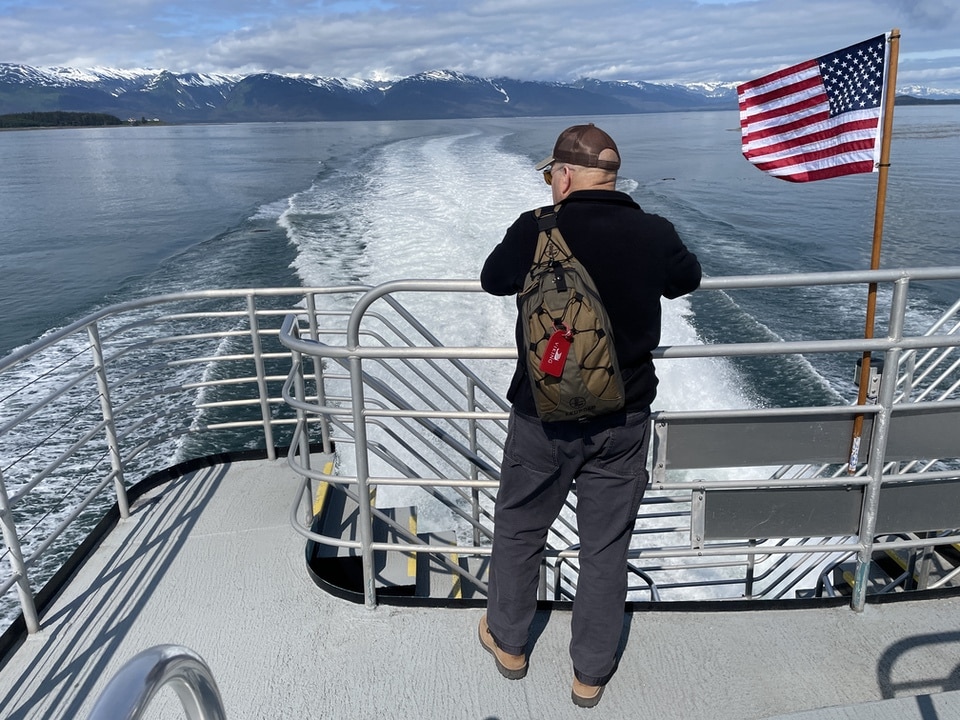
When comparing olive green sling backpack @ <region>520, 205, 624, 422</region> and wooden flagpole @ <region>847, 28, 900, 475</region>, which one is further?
wooden flagpole @ <region>847, 28, 900, 475</region>

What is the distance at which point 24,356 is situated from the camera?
2.99 metres

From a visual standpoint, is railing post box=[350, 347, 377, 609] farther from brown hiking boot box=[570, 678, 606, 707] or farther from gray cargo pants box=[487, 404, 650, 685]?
brown hiking boot box=[570, 678, 606, 707]

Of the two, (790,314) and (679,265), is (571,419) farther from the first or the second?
(790,314)

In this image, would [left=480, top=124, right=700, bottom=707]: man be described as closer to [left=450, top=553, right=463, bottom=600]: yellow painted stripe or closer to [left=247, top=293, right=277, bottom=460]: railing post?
[left=450, top=553, right=463, bottom=600]: yellow painted stripe

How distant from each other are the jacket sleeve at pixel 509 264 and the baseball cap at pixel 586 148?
0.22 m

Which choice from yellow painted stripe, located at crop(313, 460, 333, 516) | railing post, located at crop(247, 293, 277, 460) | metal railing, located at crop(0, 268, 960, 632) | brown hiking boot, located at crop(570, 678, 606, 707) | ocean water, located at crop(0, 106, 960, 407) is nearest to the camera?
brown hiking boot, located at crop(570, 678, 606, 707)

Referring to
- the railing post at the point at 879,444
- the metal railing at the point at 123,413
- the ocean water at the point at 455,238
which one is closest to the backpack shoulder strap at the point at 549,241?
the railing post at the point at 879,444

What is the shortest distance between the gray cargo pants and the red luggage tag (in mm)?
265

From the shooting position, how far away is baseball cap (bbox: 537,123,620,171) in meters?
1.93

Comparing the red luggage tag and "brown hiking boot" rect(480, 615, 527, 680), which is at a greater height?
the red luggage tag

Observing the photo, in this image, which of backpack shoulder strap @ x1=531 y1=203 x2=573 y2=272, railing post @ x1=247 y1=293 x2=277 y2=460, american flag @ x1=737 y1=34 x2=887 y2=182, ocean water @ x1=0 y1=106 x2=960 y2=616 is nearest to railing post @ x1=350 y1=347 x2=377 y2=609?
backpack shoulder strap @ x1=531 y1=203 x2=573 y2=272

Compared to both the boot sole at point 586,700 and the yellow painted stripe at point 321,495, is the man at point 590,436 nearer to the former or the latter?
the boot sole at point 586,700

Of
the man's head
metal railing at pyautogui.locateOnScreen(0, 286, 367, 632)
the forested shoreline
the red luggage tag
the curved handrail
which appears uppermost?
the forested shoreline

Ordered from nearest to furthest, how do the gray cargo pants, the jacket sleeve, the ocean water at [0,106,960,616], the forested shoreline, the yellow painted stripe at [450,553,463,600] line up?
the jacket sleeve < the gray cargo pants < the yellow painted stripe at [450,553,463,600] < the ocean water at [0,106,960,616] < the forested shoreline
